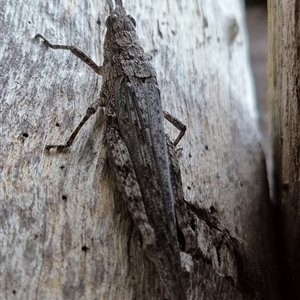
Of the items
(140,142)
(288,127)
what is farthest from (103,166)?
(288,127)

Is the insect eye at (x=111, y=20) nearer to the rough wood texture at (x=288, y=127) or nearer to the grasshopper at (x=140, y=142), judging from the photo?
the grasshopper at (x=140, y=142)

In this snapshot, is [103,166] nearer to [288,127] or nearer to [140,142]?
[140,142]

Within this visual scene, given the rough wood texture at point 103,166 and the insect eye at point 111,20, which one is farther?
the insect eye at point 111,20

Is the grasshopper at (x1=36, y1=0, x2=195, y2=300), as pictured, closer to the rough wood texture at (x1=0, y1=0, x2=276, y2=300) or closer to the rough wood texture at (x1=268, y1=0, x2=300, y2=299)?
the rough wood texture at (x1=0, y1=0, x2=276, y2=300)

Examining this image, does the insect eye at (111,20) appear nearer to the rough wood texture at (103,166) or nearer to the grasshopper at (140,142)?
the grasshopper at (140,142)

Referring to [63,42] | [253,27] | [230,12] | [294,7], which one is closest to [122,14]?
[63,42]

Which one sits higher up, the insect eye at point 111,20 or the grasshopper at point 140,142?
the insect eye at point 111,20

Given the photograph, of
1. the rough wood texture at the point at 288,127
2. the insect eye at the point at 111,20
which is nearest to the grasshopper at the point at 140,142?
the insect eye at the point at 111,20

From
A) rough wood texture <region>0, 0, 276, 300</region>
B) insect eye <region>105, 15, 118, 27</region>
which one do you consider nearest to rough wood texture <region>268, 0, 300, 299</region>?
rough wood texture <region>0, 0, 276, 300</region>
